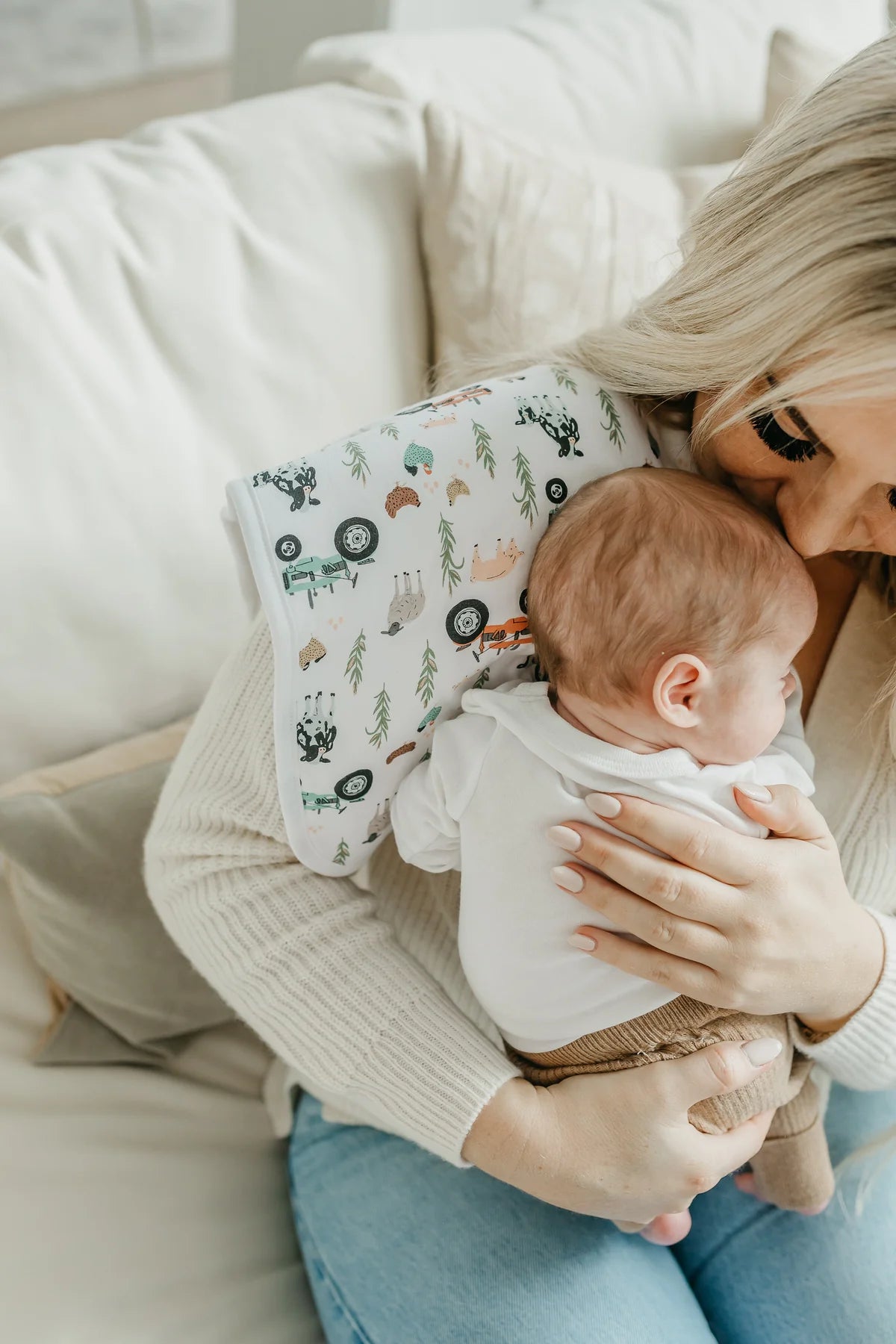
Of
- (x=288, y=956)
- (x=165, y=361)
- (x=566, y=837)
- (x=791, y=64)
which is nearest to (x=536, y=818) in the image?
(x=566, y=837)

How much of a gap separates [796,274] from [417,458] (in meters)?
0.30

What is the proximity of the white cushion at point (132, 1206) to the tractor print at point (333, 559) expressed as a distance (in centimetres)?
55

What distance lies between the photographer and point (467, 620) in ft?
2.81

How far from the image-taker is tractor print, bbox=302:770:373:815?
2.81 ft

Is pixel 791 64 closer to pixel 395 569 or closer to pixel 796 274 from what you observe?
pixel 796 274

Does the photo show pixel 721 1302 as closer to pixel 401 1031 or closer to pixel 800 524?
pixel 401 1031

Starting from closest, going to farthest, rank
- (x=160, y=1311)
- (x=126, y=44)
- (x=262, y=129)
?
(x=160, y=1311) < (x=262, y=129) < (x=126, y=44)

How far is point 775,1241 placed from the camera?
0.97 meters

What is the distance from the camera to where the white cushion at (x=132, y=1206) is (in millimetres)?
914

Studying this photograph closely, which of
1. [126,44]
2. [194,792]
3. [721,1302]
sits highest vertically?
[126,44]

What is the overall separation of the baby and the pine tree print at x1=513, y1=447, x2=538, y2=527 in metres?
0.02

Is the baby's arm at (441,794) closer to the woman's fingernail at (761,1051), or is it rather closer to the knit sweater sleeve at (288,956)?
the knit sweater sleeve at (288,956)

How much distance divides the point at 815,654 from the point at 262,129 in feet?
2.68

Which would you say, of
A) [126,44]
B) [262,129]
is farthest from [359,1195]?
[126,44]
